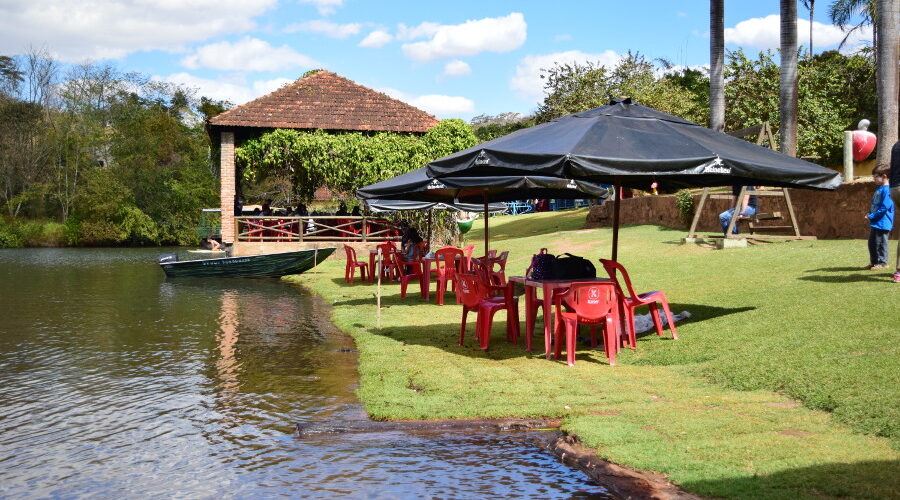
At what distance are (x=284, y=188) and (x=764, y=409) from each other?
1824 inches

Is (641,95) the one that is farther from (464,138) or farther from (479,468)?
(479,468)

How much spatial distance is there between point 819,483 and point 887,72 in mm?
15266

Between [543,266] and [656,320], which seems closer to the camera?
[543,266]

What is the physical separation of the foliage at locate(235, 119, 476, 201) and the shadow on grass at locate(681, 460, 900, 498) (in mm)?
24203

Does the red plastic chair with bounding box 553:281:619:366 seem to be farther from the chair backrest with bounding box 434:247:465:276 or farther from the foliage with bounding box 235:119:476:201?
the foliage with bounding box 235:119:476:201

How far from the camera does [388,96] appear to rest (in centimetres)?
3197

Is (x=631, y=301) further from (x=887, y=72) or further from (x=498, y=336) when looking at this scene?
(x=887, y=72)

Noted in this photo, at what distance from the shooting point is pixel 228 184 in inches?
1175

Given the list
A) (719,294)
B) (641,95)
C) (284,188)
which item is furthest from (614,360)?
(284,188)

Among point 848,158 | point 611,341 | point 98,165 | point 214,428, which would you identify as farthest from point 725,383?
point 98,165

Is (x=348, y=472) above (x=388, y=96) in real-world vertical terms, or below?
below

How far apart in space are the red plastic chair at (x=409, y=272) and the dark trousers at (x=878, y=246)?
7.27 metres

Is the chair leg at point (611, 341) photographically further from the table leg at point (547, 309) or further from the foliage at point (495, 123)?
the foliage at point (495, 123)

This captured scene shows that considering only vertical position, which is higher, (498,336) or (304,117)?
(304,117)
